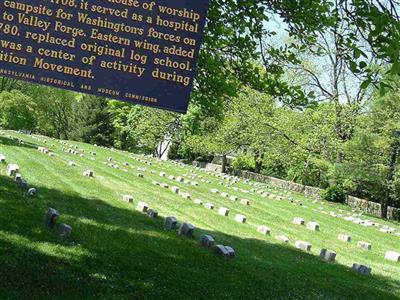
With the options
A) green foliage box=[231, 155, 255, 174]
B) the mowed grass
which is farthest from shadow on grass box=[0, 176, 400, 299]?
green foliage box=[231, 155, 255, 174]

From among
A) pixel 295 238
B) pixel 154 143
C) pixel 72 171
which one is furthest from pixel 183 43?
pixel 154 143

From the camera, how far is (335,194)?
121ft

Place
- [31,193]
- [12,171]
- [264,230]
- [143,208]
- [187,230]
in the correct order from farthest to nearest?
[12,171] → [264,230] → [143,208] → [31,193] → [187,230]

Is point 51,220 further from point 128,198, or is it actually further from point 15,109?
point 15,109

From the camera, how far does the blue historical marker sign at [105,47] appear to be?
610 cm

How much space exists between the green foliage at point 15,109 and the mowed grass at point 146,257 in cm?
3302

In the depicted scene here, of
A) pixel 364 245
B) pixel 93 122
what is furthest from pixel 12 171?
pixel 93 122

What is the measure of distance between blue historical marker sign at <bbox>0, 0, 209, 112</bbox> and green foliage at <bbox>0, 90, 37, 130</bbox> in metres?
43.1

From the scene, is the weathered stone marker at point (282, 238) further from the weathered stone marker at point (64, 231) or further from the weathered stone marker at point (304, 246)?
the weathered stone marker at point (64, 231)

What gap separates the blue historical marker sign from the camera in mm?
6098

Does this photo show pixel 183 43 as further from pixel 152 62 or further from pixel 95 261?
pixel 95 261

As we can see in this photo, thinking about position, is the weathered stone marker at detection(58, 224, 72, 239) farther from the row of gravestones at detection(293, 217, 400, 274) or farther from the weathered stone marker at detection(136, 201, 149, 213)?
the row of gravestones at detection(293, 217, 400, 274)

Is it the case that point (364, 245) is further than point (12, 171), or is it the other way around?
point (364, 245)

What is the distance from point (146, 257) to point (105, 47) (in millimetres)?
3984
